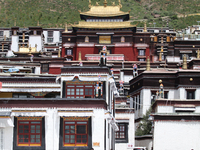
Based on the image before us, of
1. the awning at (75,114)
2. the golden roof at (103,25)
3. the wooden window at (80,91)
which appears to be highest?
the golden roof at (103,25)

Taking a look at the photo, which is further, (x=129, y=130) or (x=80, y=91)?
(x=129, y=130)

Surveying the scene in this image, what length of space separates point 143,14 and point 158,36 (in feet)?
270

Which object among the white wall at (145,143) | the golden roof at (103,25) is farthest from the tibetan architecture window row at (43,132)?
the golden roof at (103,25)

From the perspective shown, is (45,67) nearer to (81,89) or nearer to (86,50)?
(86,50)

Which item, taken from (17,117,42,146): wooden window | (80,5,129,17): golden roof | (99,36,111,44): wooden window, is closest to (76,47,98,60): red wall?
(99,36,111,44): wooden window

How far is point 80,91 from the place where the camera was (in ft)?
144

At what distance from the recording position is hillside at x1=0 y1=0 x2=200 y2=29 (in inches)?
6048

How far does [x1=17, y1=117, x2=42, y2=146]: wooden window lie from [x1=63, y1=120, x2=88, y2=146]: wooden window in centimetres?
189

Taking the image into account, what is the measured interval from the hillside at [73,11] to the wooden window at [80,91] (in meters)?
104

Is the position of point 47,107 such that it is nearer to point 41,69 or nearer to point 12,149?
point 12,149

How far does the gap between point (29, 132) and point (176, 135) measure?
13400 mm

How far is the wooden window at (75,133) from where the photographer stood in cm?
3931

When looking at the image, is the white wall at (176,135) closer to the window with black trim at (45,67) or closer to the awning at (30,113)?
the awning at (30,113)

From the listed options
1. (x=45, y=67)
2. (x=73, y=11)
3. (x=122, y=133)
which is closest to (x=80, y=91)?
(x=122, y=133)
